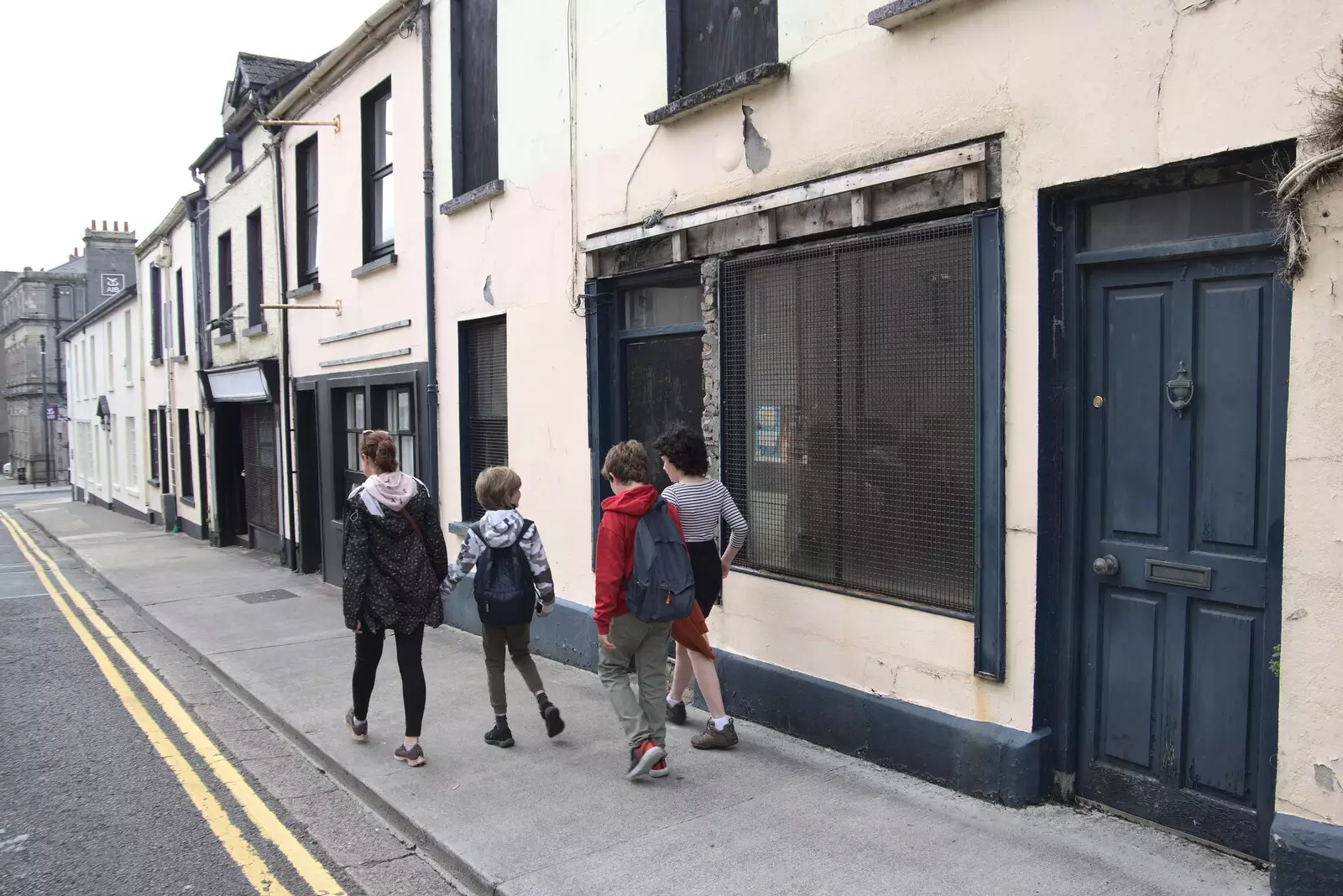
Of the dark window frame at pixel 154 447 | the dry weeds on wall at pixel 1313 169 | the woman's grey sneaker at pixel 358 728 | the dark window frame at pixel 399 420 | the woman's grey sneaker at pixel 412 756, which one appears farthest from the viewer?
the dark window frame at pixel 154 447

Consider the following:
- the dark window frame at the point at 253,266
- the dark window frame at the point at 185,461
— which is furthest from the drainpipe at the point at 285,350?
the dark window frame at the point at 185,461

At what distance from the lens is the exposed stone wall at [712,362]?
20.5 feet

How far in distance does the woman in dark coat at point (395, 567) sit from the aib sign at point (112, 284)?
44460 millimetres

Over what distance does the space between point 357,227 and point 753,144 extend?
7.11 metres

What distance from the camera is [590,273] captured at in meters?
7.34

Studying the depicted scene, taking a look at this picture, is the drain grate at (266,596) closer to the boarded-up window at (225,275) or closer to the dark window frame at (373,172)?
the dark window frame at (373,172)

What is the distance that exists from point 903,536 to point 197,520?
718 inches

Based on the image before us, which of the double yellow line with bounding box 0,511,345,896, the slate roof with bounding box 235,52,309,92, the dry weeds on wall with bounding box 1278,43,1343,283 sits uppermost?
the slate roof with bounding box 235,52,309,92

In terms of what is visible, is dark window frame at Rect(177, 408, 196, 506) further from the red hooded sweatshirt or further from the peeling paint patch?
the red hooded sweatshirt

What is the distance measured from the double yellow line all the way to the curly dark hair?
2665 millimetres

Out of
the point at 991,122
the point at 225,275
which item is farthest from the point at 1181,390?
the point at 225,275

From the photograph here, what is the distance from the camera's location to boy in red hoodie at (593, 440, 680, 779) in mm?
4922

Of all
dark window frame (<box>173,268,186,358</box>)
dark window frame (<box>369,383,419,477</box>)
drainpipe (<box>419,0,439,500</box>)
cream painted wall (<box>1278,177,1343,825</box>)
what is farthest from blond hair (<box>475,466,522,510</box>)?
dark window frame (<box>173,268,186,358</box>)

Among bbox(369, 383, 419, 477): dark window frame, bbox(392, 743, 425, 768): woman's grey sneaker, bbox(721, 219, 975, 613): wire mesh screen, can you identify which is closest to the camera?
bbox(721, 219, 975, 613): wire mesh screen
